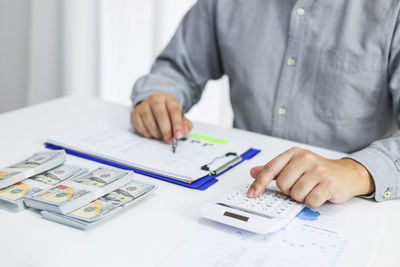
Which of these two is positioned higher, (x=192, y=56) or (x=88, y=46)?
(x=192, y=56)

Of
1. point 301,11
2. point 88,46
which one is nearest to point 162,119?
point 301,11

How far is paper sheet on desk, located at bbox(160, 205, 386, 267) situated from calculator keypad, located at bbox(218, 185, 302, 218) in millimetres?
25

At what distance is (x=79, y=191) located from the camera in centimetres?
77

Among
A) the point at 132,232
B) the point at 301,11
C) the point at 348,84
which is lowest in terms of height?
the point at 132,232

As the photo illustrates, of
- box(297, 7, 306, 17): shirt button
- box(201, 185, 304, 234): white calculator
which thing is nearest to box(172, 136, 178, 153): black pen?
box(201, 185, 304, 234): white calculator

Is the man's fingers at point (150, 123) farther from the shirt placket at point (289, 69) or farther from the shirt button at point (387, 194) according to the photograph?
the shirt button at point (387, 194)

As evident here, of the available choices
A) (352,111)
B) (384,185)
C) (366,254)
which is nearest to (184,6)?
(352,111)

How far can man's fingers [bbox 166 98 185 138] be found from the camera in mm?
1045

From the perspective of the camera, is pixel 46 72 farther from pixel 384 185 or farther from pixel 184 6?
pixel 384 185

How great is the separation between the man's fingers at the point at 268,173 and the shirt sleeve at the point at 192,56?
A: 54 cm

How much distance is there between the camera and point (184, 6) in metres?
2.16

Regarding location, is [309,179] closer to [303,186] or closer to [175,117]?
[303,186]

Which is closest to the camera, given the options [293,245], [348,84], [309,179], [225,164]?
[293,245]

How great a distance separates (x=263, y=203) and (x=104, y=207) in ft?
0.77
